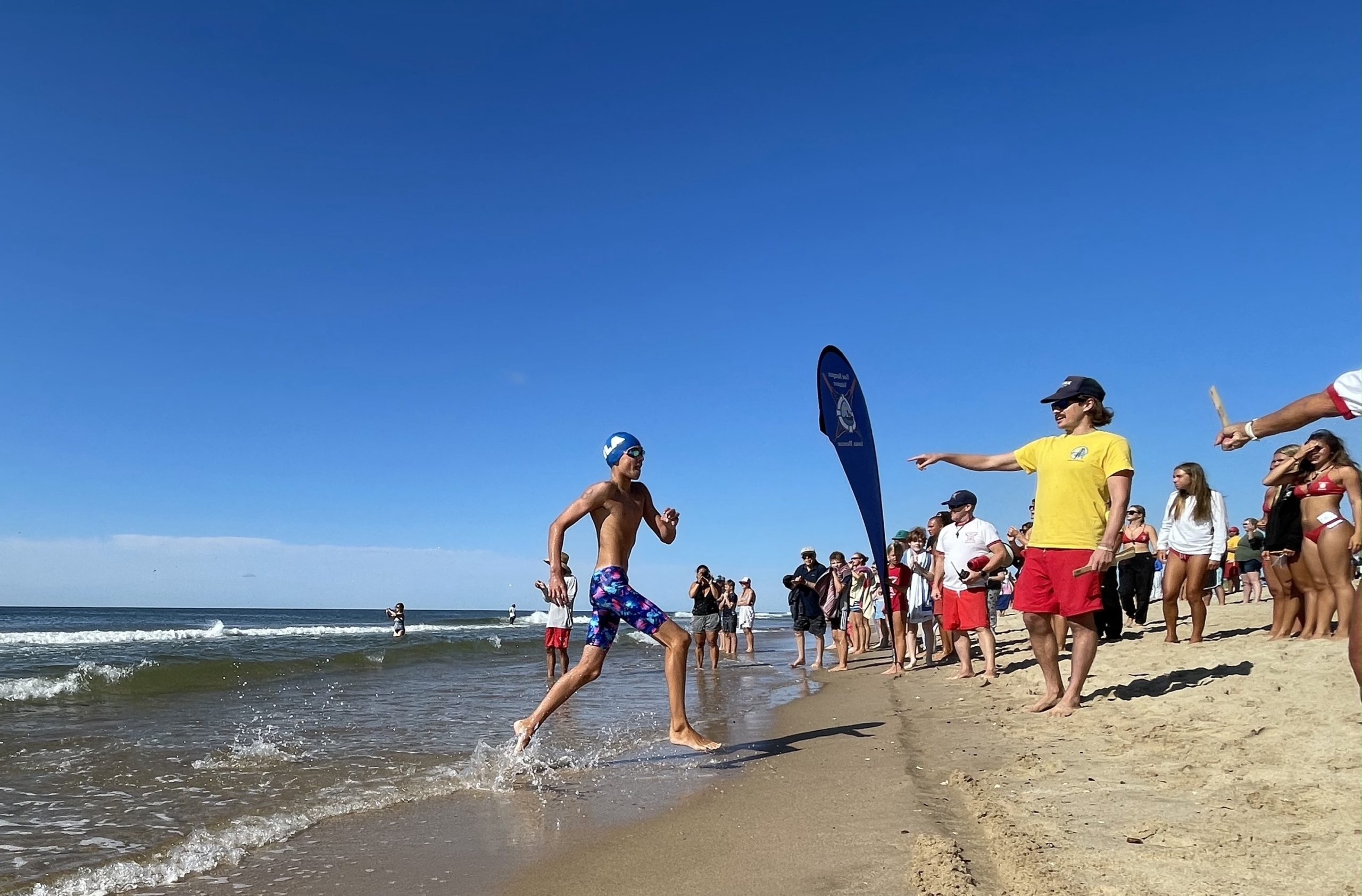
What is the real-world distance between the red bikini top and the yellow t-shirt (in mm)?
2297

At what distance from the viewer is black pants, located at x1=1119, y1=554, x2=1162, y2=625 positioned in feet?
33.4

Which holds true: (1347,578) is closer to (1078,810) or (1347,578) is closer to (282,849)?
(1078,810)

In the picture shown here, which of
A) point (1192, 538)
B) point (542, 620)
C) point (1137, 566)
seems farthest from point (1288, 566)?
point (542, 620)

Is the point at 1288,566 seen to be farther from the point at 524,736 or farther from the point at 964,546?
the point at 524,736

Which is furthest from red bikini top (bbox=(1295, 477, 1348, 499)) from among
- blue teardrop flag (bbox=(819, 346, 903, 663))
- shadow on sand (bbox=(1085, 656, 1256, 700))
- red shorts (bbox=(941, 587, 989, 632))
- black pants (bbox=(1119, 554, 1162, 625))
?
black pants (bbox=(1119, 554, 1162, 625))

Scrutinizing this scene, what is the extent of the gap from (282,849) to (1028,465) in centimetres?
473

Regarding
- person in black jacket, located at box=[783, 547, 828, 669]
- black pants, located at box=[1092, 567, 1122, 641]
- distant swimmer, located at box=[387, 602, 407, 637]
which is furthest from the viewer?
distant swimmer, located at box=[387, 602, 407, 637]

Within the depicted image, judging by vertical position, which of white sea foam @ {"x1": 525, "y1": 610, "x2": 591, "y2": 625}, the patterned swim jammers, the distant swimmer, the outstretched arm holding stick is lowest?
white sea foam @ {"x1": 525, "y1": 610, "x2": 591, "y2": 625}

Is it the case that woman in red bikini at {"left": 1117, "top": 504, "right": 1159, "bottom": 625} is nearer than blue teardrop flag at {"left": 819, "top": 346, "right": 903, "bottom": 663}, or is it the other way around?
blue teardrop flag at {"left": 819, "top": 346, "right": 903, "bottom": 663}

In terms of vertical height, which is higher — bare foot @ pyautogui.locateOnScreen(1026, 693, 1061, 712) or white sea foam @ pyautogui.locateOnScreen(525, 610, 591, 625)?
bare foot @ pyautogui.locateOnScreen(1026, 693, 1061, 712)

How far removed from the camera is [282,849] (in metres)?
3.34

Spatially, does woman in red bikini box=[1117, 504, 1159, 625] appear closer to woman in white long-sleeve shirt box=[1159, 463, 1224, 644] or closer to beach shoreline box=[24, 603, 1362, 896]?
woman in white long-sleeve shirt box=[1159, 463, 1224, 644]

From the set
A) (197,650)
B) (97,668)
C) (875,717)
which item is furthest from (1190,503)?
(197,650)

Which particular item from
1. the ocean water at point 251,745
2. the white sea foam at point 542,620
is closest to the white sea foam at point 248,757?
the ocean water at point 251,745
